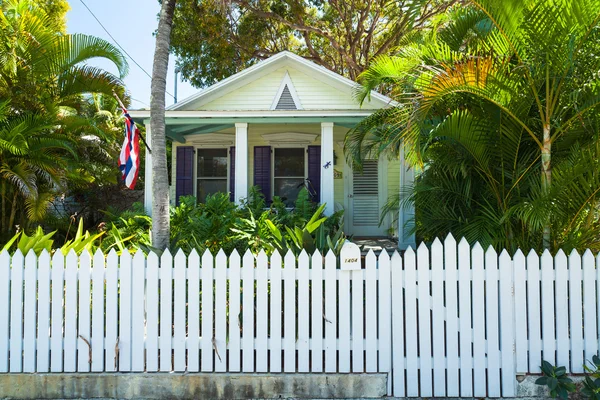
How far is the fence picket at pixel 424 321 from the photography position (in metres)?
3.38

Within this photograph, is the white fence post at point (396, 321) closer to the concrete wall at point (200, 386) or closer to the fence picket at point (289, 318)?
the concrete wall at point (200, 386)

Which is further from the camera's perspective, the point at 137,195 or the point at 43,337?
the point at 137,195

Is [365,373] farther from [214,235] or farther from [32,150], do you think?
[32,150]

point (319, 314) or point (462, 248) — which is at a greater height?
point (462, 248)

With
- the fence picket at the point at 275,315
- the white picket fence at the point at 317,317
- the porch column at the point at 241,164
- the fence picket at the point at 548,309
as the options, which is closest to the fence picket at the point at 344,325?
the white picket fence at the point at 317,317

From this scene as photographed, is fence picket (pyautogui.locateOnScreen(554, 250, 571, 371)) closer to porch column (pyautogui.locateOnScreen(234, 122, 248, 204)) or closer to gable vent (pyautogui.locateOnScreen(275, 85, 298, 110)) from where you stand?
porch column (pyautogui.locateOnScreen(234, 122, 248, 204))

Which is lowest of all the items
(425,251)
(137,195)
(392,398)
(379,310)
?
(392,398)

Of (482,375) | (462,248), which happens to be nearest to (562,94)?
(462,248)

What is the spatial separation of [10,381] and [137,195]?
11175 millimetres

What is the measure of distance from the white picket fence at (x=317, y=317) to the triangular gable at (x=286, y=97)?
700 centimetres

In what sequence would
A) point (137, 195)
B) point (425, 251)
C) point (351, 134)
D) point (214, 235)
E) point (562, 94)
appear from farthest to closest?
1. point (137, 195)
2. point (351, 134)
3. point (214, 235)
4. point (562, 94)
5. point (425, 251)

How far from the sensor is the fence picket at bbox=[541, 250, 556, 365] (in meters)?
3.40

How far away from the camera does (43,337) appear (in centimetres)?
342

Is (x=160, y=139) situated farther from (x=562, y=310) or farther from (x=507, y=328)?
(x=562, y=310)
